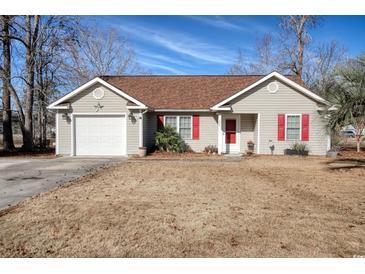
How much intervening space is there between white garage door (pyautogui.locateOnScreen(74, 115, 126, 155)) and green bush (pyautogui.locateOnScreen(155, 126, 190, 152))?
2.08m

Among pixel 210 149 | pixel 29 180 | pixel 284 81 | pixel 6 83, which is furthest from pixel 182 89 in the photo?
pixel 29 180

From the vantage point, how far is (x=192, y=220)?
16.1 feet

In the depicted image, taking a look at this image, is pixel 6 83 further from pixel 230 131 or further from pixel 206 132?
pixel 230 131

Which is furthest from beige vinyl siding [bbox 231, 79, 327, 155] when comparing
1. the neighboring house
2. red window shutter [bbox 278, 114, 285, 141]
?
red window shutter [bbox 278, 114, 285, 141]

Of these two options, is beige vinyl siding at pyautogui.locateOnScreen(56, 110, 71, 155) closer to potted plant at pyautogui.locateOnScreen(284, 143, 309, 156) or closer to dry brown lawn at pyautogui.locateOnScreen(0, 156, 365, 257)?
dry brown lawn at pyautogui.locateOnScreen(0, 156, 365, 257)

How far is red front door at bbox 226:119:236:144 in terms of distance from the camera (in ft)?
56.0

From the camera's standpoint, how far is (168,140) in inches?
640

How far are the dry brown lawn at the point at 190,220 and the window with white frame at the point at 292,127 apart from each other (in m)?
7.70

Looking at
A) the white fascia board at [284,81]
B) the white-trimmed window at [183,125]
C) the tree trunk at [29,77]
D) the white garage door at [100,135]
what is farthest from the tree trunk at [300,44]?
the tree trunk at [29,77]

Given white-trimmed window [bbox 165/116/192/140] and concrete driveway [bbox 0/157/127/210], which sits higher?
white-trimmed window [bbox 165/116/192/140]

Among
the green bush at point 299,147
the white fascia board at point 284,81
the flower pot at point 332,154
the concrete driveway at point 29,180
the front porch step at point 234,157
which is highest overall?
the white fascia board at point 284,81

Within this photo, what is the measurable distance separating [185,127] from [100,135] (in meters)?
5.04

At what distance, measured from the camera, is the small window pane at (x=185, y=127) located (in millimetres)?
17094

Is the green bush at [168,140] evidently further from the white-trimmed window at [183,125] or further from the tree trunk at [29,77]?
the tree trunk at [29,77]
